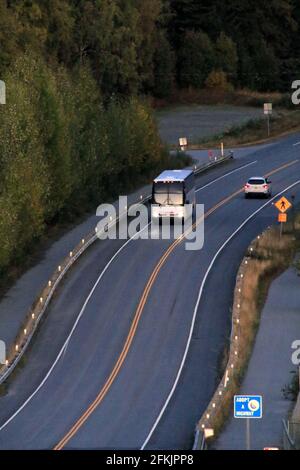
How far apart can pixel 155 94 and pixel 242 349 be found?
281ft

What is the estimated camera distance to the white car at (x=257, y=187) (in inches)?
3100

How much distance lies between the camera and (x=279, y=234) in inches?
2721

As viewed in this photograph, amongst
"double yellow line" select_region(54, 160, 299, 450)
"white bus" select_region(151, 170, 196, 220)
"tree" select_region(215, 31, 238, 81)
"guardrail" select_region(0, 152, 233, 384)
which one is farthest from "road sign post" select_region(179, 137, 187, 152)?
"tree" select_region(215, 31, 238, 81)

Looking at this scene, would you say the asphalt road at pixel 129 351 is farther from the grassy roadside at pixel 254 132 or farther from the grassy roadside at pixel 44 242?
the grassy roadside at pixel 254 132

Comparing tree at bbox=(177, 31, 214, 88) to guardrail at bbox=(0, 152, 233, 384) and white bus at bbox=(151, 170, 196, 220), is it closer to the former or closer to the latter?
white bus at bbox=(151, 170, 196, 220)

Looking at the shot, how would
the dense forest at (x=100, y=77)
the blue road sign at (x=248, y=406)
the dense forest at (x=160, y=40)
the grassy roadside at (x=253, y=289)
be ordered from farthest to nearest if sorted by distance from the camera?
the dense forest at (x=160, y=40) < the dense forest at (x=100, y=77) < the grassy roadside at (x=253, y=289) < the blue road sign at (x=248, y=406)

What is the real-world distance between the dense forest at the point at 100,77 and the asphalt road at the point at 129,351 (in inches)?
193

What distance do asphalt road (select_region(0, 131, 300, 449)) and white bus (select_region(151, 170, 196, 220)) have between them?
2.02m

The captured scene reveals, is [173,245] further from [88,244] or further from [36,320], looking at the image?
[36,320]

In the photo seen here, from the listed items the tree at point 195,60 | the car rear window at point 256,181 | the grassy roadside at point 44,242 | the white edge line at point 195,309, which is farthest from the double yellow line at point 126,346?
the tree at point 195,60

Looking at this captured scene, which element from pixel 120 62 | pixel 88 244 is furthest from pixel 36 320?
pixel 120 62

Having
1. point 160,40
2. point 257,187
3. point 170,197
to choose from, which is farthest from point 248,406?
point 160,40

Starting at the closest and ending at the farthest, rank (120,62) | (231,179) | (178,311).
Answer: (178,311) < (231,179) < (120,62)

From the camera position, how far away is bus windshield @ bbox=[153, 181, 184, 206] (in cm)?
7019
